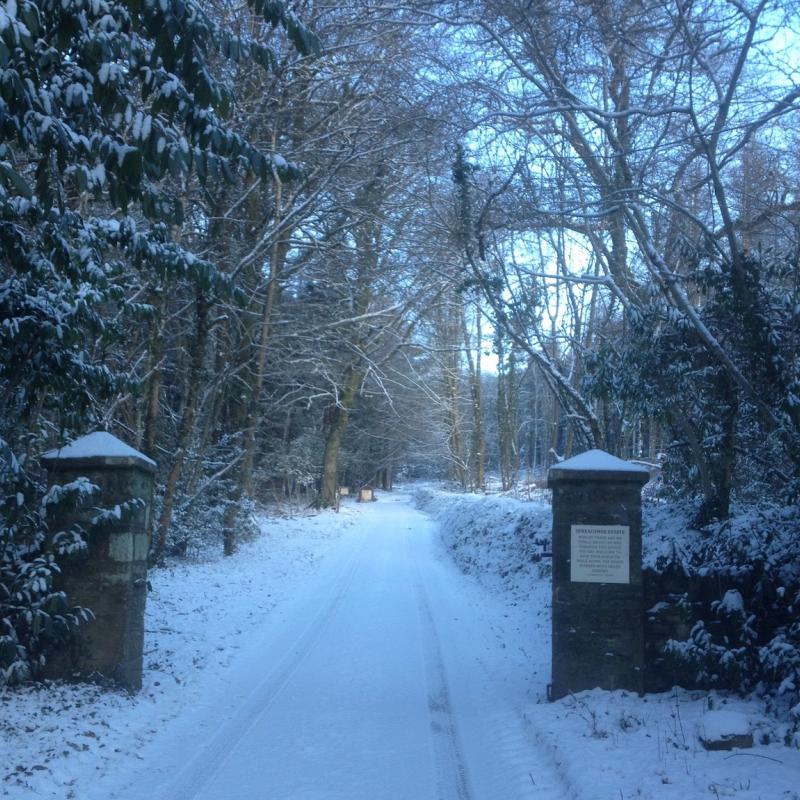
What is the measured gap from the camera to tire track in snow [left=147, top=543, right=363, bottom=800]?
571 cm

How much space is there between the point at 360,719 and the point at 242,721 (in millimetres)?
985

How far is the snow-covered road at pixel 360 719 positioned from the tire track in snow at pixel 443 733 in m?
0.01

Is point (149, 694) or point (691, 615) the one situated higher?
point (691, 615)

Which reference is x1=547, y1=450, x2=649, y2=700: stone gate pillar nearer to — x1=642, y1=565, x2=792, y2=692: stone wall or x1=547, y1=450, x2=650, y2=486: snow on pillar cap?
x1=547, y1=450, x2=650, y2=486: snow on pillar cap

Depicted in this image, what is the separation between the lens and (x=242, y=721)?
7.21 metres

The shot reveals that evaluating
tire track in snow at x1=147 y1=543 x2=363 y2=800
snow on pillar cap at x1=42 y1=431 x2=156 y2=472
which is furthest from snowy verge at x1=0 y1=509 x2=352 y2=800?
snow on pillar cap at x1=42 y1=431 x2=156 y2=472

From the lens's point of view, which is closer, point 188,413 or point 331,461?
point 188,413

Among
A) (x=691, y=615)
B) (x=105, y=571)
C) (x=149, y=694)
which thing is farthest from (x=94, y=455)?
(x=691, y=615)

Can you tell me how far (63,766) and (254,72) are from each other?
41.3 feet

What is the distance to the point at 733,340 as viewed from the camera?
887cm

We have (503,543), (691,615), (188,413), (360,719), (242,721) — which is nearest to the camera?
(242,721)

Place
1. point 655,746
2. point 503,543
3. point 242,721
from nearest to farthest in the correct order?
point 655,746 < point 242,721 < point 503,543

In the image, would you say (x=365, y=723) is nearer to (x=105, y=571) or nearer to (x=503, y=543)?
(x=105, y=571)

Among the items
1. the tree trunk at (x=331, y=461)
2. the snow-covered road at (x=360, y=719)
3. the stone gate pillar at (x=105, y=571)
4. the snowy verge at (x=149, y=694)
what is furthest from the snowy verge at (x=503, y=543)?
the tree trunk at (x=331, y=461)
